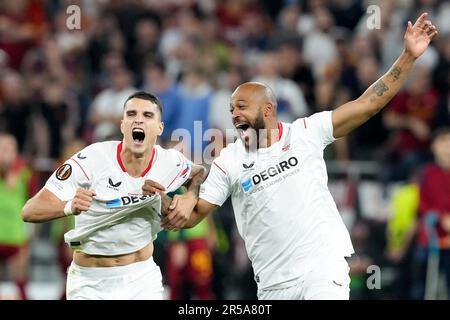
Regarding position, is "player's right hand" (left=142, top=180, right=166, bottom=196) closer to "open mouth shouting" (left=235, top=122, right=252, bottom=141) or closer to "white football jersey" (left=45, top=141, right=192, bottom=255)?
"white football jersey" (left=45, top=141, right=192, bottom=255)

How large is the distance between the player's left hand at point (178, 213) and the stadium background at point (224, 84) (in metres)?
4.95

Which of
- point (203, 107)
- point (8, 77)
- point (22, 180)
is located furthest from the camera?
point (8, 77)

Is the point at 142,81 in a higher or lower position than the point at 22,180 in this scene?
higher

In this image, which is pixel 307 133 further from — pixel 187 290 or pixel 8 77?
pixel 8 77

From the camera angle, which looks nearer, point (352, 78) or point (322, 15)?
point (352, 78)

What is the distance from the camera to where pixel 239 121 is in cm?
870

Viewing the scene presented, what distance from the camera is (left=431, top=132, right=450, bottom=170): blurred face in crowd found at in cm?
1380

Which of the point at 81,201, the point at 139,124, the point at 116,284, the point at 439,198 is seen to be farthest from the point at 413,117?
the point at 81,201

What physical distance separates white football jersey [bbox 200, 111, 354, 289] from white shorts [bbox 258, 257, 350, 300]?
0.06 m

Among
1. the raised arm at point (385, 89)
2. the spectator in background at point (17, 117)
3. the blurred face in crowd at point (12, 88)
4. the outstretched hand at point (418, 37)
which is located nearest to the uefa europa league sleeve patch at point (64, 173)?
the raised arm at point (385, 89)
